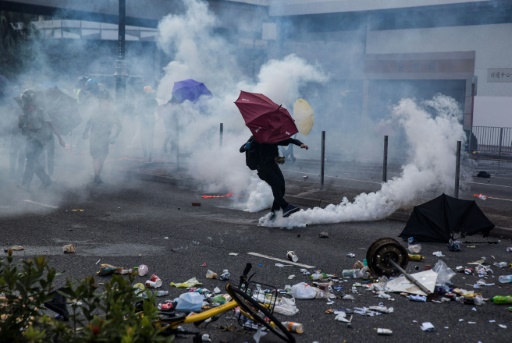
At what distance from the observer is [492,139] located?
23.4 meters

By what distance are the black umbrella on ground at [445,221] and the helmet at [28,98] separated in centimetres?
745

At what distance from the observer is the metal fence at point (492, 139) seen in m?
22.6

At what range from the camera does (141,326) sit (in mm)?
3314

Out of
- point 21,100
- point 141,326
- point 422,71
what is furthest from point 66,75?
point 141,326

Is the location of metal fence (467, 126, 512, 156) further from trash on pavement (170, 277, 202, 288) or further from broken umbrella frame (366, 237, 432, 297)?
trash on pavement (170, 277, 202, 288)

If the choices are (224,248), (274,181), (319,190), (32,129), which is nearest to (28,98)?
(32,129)

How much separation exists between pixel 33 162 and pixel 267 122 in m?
5.48

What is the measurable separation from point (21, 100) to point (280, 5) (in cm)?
1433

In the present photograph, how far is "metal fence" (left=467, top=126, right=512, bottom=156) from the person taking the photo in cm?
2256

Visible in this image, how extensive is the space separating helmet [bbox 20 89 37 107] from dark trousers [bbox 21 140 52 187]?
72 centimetres

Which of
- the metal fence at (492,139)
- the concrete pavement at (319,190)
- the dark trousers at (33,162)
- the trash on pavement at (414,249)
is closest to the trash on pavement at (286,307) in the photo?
the trash on pavement at (414,249)

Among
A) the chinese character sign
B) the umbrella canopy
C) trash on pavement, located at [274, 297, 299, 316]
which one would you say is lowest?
trash on pavement, located at [274, 297, 299, 316]

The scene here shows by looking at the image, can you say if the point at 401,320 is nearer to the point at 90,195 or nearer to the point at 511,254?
the point at 511,254

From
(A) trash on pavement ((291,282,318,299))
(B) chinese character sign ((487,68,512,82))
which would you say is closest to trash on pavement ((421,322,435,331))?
(A) trash on pavement ((291,282,318,299))
